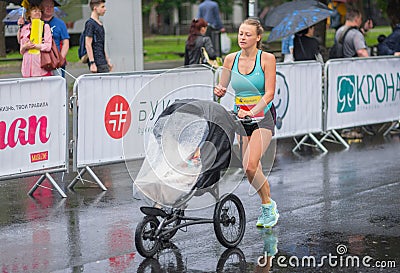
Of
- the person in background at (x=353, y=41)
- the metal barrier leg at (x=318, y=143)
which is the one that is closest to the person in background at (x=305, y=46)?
the person in background at (x=353, y=41)

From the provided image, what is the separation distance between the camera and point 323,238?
8.42 meters

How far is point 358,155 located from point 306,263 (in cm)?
631

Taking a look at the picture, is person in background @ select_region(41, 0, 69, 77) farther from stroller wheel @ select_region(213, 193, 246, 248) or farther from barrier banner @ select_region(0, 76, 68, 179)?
stroller wheel @ select_region(213, 193, 246, 248)

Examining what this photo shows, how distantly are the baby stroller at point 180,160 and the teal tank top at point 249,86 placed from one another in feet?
2.16

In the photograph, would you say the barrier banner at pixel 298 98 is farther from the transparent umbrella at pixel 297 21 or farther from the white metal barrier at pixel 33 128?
the white metal barrier at pixel 33 128

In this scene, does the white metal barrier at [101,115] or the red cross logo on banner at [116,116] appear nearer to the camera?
the white metal barrier at [101,115]

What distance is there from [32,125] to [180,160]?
3.05m

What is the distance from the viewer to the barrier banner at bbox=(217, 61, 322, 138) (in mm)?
13578

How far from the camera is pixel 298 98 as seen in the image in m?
13.9

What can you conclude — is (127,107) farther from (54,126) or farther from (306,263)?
(306,263)

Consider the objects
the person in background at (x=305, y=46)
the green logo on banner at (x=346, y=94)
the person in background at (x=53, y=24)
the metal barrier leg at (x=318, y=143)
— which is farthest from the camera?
the person in background at (x=305, y=46)

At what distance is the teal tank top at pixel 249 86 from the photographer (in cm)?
839

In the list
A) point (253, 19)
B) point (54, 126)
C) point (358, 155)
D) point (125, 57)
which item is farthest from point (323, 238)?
point (125, 57)

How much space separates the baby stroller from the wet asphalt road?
23 centimetres
